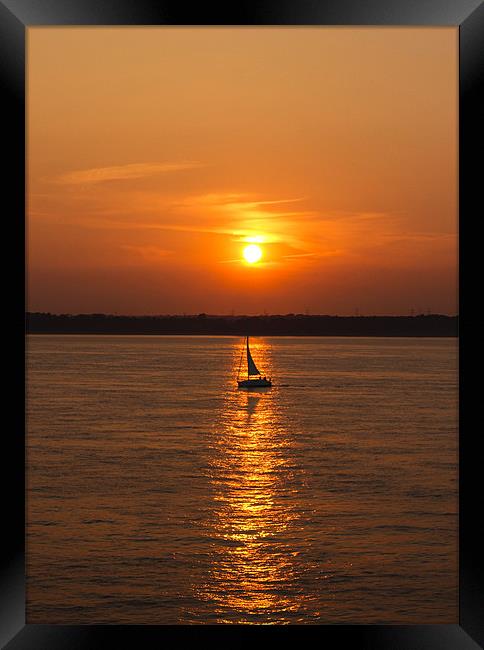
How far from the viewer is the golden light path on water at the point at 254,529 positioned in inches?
541

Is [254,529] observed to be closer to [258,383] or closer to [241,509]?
[241,509]

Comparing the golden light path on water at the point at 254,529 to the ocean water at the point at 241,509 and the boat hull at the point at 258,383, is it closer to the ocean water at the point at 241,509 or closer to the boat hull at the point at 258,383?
the ocean water at the point at 241,509

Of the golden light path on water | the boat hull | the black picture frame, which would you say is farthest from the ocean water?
the black picture frame

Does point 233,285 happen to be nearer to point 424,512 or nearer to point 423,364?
point 423,364

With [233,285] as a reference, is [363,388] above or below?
below

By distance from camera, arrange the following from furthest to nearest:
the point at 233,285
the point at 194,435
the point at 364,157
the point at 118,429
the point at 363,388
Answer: the point at 364,157 < the point at 233,285 < the point at 363,388 < the point at 118,429 < the point at 194,435

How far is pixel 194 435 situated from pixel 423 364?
40234mm

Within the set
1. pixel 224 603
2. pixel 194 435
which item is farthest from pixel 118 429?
pixel 224 603

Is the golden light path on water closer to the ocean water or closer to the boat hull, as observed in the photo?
the ocean water
